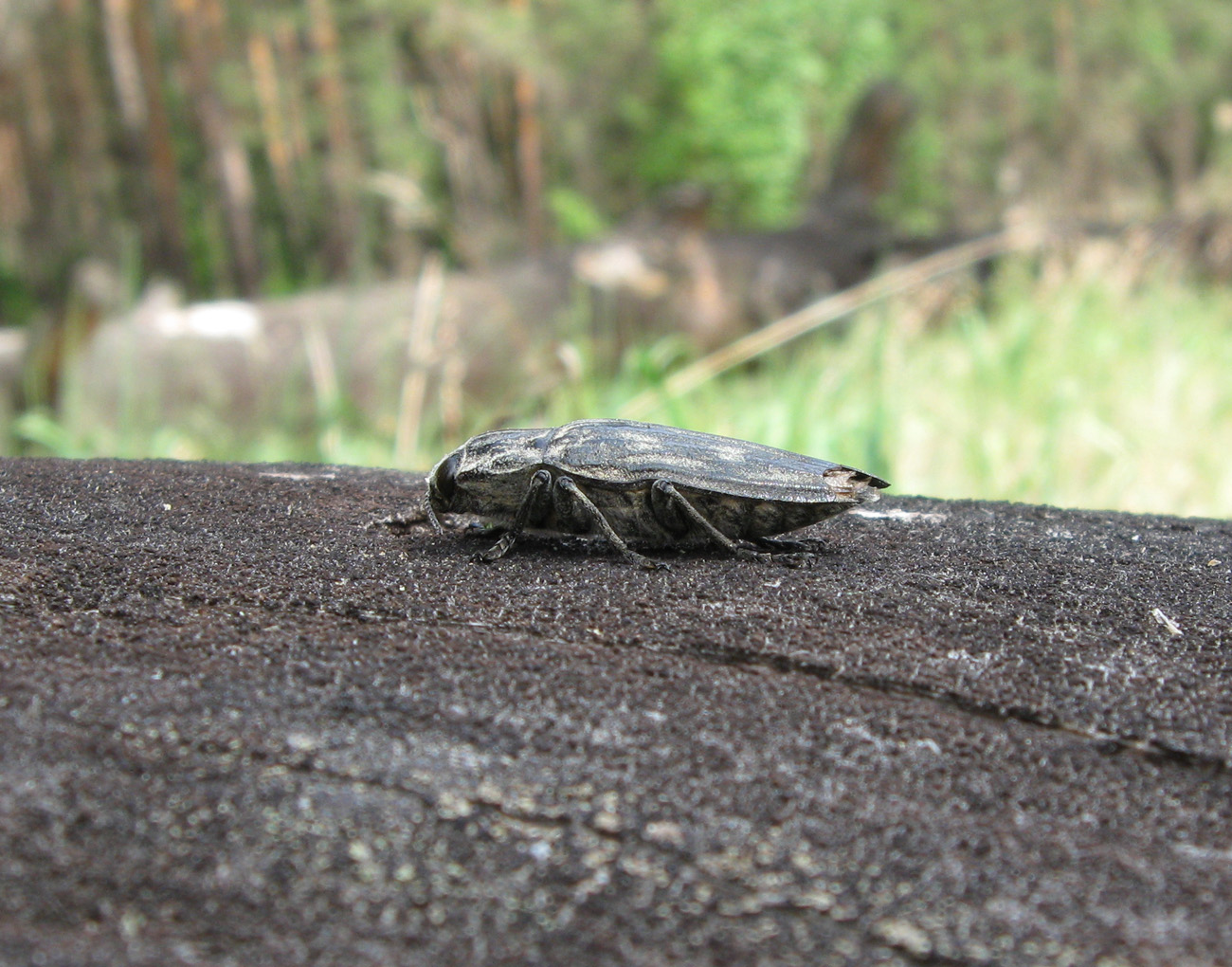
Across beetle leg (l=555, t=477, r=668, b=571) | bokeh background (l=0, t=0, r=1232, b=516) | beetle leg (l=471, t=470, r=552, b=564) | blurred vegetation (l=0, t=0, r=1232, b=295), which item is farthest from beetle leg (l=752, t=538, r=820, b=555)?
blurred vegetation (l=0, t=0, r=1232, b=295)

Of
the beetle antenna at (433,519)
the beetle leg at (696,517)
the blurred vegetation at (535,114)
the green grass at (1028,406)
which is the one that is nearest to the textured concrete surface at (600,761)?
the beetle leg at (696,517)

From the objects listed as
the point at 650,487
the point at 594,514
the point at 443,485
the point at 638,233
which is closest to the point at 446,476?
the point at 443,485

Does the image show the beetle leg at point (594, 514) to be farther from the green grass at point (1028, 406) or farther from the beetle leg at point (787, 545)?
the green grass at point (1028, 406)

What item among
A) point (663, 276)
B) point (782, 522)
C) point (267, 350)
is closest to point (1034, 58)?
point (663, 276)

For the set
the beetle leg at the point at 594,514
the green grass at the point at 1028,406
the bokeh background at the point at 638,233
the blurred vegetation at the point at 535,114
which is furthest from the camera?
the blurred vegetation at the point at 535,114

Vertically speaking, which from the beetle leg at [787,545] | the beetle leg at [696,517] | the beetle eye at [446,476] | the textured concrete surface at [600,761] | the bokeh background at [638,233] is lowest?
the textured concrete surface at [600,761]

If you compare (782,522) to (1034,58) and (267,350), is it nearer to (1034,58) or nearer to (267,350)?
(267,350)
